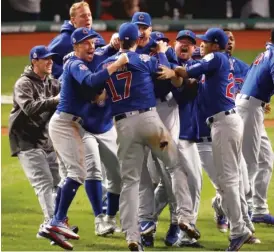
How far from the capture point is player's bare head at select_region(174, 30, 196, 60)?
29.9 feet

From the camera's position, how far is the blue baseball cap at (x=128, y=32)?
848 centimetres

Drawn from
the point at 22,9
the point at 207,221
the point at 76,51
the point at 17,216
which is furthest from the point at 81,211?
the point at 22,9

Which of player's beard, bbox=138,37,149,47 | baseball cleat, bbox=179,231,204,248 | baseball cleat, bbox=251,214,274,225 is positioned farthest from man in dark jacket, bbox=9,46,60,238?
baseball cleat, bbox=251,214,274,225

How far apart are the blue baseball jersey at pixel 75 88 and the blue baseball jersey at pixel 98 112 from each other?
4.9 inches

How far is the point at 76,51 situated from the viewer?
9.05 meters

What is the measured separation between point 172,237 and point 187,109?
1.06 meters

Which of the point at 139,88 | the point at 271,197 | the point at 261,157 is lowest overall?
the point at 271,197

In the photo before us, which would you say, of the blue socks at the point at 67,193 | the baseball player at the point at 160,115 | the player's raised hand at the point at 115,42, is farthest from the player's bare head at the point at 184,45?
the blue socks at the point at 67,193

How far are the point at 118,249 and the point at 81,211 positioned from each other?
1526 mm

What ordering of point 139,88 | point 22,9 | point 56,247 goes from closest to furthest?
point 139,88
point 56,247
point 22,9

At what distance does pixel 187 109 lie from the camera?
9227 millimetres

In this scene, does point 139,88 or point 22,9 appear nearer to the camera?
point 139,88

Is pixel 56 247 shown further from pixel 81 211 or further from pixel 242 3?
pixel 242 3

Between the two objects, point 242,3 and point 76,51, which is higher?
point 76,51
